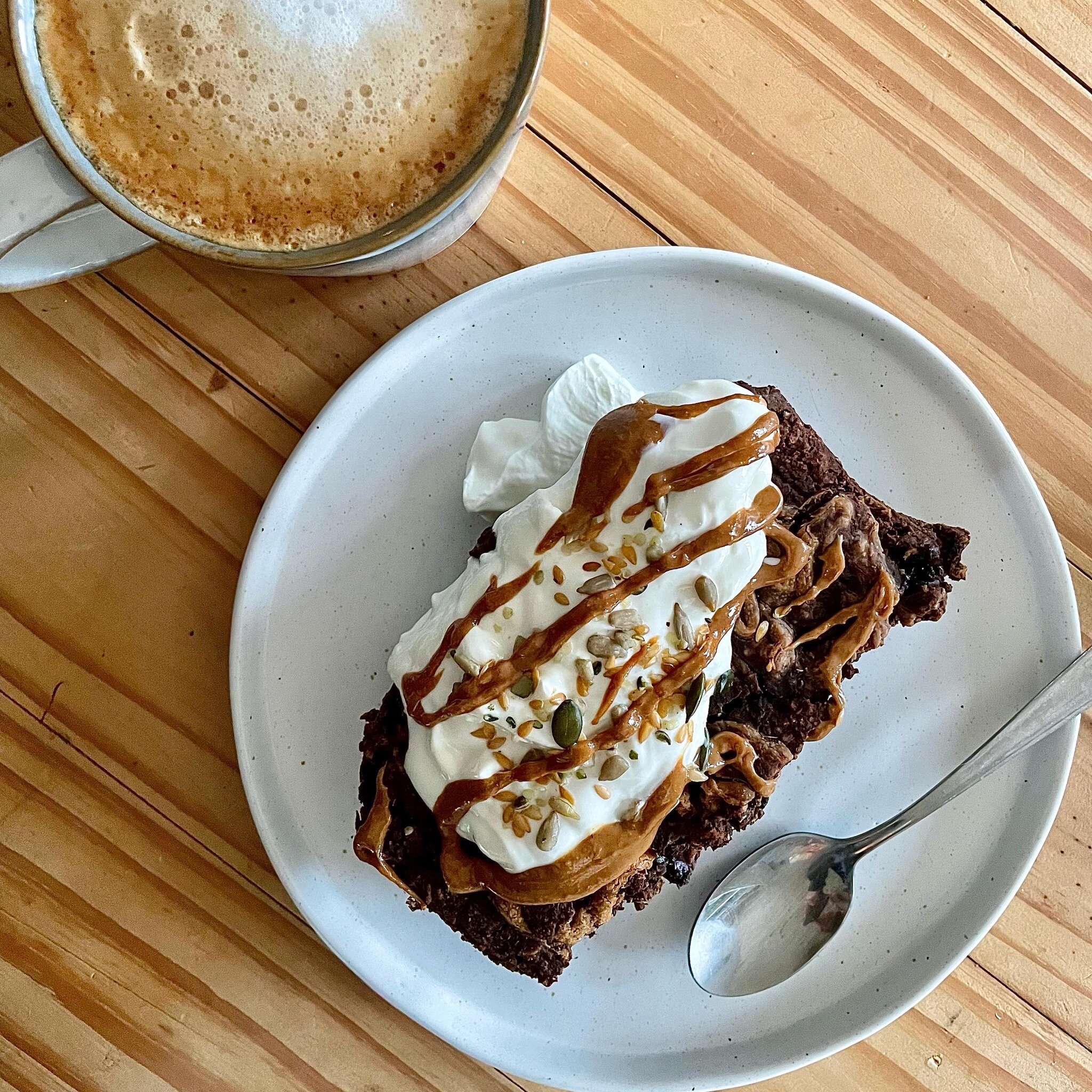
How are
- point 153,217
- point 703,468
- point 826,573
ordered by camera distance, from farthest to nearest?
point 826,573 < point 703,468 < point 153,217

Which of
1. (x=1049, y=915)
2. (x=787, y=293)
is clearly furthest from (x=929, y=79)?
(x=1049, y=915)

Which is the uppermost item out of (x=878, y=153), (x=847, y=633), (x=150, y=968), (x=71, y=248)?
(x=878, y=153)

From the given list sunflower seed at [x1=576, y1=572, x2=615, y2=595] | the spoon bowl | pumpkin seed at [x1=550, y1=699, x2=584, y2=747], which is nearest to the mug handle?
sunflower seed at [x1=576, y1=572, x2=615, y2=595]

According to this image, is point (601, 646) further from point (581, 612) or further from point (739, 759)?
point (739, 759)

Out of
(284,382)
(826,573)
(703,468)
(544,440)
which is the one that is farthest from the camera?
(284,382)

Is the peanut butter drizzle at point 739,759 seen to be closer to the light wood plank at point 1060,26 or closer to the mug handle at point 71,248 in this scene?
the mug handle at point 71,248

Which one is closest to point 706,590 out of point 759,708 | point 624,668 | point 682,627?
point 682,627

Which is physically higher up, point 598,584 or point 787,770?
point 598,584

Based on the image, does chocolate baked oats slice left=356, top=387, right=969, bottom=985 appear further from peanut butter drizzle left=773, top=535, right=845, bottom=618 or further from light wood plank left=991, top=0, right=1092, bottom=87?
light wood plank left=991, top=0, right=1092, bottom=87
